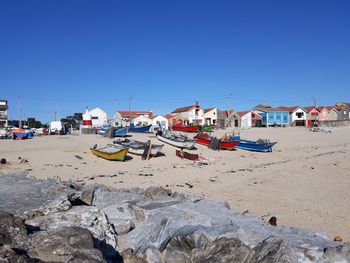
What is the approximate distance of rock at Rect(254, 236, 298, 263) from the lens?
16.6 ft

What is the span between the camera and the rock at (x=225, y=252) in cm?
520

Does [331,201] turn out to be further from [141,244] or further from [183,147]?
[183,147]

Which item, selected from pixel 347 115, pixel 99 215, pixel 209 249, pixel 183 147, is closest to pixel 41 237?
pixel 99 215

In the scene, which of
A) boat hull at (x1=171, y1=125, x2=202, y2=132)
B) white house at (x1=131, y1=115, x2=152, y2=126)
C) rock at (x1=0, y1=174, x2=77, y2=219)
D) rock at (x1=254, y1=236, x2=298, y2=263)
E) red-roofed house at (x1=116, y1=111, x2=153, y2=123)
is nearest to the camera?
rock at (x1=254, y1=236, x2=298, y2=263)

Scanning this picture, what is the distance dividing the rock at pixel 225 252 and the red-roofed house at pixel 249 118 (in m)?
77.1

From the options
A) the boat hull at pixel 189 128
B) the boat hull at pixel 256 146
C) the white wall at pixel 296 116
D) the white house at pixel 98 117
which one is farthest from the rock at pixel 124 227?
the white wall at pixel 296 116

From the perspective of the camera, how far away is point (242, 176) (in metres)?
18.2

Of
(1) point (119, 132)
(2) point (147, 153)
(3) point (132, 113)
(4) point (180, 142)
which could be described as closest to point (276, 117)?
(3) point (132, 113)

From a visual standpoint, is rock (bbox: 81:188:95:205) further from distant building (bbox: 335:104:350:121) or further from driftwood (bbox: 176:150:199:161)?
distant building (bbox: 335:104:350:121)

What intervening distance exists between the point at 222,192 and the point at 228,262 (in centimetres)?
912

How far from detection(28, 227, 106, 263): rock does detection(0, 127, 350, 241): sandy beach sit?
650 centimetres

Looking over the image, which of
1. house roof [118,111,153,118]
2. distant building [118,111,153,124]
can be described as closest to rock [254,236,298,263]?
distant building [118,111,153,124]

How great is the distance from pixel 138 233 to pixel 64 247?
231cm

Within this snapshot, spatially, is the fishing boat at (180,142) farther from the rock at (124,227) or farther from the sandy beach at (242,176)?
the rock at (124,227)
